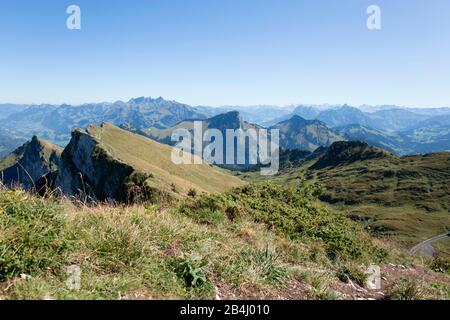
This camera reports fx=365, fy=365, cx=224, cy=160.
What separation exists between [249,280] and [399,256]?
33.8 feet

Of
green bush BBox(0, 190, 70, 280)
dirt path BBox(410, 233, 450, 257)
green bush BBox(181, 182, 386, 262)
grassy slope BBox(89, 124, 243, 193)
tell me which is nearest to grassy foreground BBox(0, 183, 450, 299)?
green bush BBox(0, 190, 70, 280)

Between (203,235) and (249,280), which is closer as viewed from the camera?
(249,280)

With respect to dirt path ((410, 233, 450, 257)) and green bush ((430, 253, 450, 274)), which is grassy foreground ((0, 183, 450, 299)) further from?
dirt path ((410, 233, 450, 257))

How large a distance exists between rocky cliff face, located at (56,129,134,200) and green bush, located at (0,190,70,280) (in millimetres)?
74963

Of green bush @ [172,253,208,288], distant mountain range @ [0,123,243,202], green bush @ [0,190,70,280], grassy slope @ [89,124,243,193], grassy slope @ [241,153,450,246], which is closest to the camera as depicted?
green bush @ [0,190,70,280]

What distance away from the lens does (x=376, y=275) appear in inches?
395

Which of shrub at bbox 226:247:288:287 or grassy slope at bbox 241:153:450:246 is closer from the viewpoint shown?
shrub at bbox 226:247:288:287

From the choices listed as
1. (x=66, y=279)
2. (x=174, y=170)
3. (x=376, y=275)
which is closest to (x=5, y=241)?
(x=66, y=279)

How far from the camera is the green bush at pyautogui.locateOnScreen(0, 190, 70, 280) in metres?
6.11

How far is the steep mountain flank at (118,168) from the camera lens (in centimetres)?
8707

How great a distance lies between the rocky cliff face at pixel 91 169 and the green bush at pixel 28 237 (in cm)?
7496

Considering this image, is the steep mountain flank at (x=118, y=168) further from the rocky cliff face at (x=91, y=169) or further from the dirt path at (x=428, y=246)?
the dirt path at (x=428, y=246)
